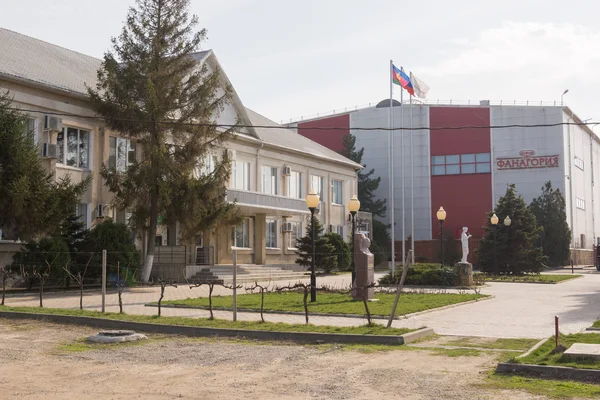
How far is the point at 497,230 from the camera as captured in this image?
133 ft

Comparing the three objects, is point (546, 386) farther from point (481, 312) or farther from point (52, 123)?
point (52, 123)

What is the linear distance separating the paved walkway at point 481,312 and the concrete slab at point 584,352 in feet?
10.9

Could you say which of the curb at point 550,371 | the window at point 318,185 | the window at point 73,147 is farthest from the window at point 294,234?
the curb at point 550,371

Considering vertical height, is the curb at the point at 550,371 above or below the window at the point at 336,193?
below

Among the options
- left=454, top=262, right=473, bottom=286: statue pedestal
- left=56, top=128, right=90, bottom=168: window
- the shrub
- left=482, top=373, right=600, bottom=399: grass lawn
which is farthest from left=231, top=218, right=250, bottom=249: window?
left=482, top=373, right=600, bottom=399: grass lawn

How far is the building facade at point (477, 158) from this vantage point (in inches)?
2346

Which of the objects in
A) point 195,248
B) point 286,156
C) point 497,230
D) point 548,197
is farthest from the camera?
point 548,197

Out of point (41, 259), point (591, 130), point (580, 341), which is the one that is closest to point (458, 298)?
point (580, 341)

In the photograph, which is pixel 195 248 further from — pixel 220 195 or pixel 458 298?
pixel 458 298

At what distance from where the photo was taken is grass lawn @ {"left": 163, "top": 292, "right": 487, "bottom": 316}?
691 inches

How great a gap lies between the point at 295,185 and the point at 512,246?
1431cm

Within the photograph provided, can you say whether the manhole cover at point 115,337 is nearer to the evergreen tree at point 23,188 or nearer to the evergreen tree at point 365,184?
the evergreen tree at point 23,188

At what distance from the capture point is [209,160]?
125 feet

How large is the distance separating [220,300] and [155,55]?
40.8 ft
